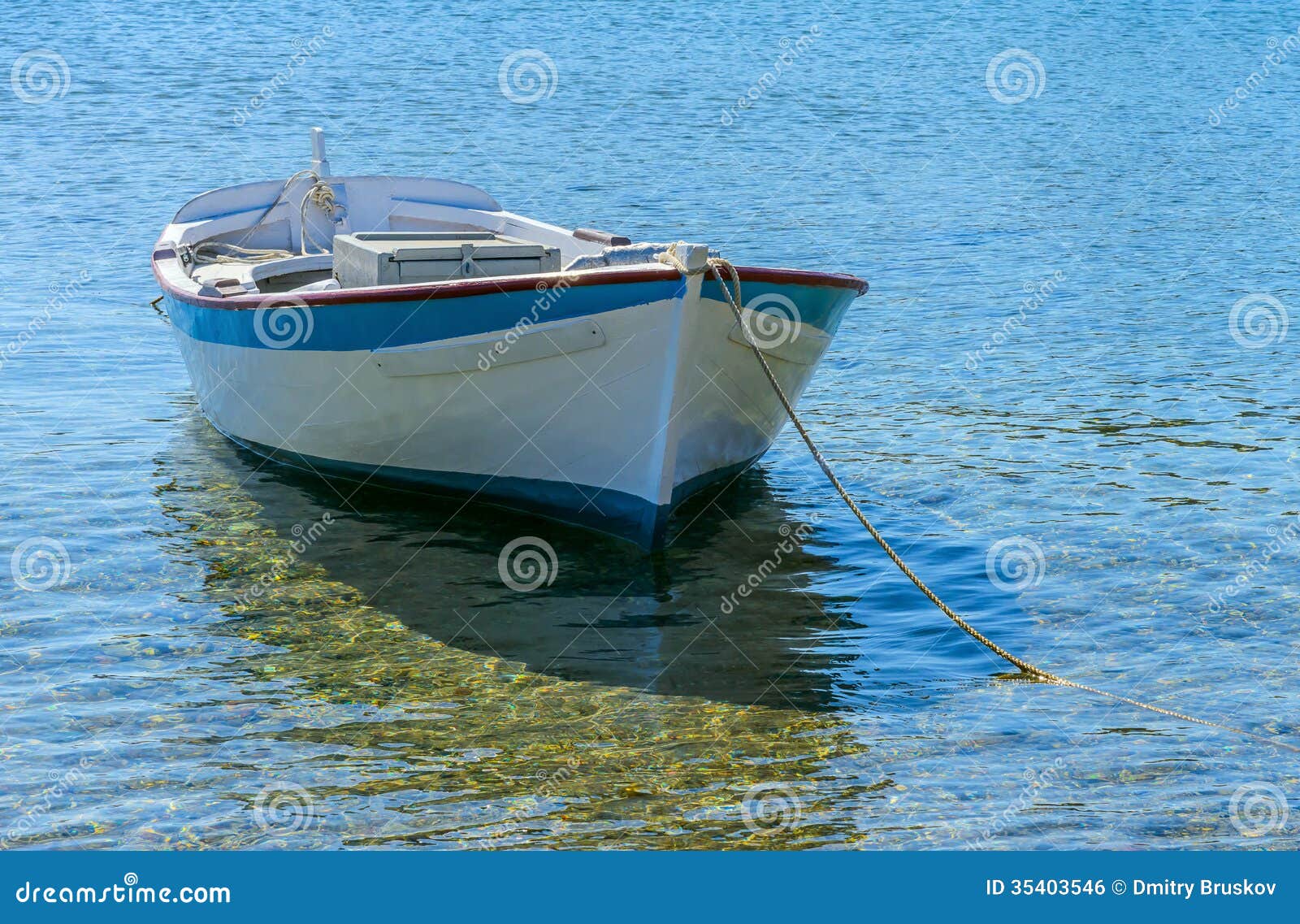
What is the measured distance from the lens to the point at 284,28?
35.9 m

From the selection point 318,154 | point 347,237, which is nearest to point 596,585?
point 347,237

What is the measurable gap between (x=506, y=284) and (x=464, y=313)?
362 mm

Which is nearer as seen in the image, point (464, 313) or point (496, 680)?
point (496, 680)

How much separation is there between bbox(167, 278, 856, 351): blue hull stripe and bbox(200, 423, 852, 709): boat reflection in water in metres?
1.26

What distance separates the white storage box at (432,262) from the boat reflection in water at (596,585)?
1.57m

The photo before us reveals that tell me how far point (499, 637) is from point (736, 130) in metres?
18.0

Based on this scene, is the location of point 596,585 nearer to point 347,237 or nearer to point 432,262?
point 432,262

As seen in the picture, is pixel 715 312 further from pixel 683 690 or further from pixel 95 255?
pixel 95 255

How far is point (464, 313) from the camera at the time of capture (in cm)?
888

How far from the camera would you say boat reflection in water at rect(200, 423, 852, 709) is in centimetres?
796

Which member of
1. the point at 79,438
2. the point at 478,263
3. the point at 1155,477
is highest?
the point at 478,263

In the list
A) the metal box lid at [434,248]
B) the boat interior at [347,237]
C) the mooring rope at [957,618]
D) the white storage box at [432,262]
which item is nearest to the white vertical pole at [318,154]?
the boat interior at [347,237]

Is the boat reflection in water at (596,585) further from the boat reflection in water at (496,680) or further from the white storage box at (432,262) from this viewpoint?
the white storage box at (432,262)

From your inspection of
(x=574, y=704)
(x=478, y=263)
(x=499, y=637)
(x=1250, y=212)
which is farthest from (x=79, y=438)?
(x=1250, y=212)
